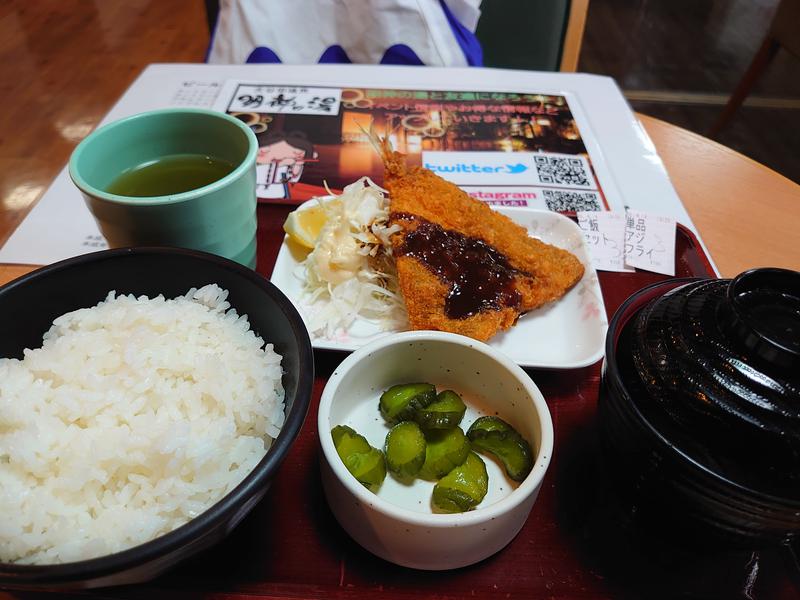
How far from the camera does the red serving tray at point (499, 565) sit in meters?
0.88

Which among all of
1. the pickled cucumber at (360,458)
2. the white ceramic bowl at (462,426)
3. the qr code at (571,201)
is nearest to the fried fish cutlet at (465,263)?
the white ceramic bowl at (462,426)

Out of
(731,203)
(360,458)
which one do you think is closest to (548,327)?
(360,458)

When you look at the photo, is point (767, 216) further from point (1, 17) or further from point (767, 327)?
point (1, 17)

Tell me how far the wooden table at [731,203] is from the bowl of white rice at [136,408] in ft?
1.87

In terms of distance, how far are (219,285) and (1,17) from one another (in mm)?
5062

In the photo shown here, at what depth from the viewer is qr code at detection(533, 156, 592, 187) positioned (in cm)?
181

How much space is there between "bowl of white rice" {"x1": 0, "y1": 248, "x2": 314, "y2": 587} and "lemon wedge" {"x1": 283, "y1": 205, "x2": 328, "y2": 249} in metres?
0.41

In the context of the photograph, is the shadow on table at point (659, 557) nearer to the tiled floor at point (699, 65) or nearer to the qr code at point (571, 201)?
the qr code at point (571, 201)

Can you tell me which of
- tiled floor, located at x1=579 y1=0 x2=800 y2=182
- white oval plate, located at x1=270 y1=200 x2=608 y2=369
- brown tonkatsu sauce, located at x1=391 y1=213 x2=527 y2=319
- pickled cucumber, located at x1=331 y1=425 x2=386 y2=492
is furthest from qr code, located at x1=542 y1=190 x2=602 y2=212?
tiled floor, located at x1=579 y1=0 x2=800 y2=182

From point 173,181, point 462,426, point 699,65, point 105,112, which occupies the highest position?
point 173,181

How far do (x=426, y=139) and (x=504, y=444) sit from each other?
4.05 feet

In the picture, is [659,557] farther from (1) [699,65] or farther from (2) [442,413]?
(1) [699,65]

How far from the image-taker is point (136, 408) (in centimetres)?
88

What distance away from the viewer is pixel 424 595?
2.86 feet
